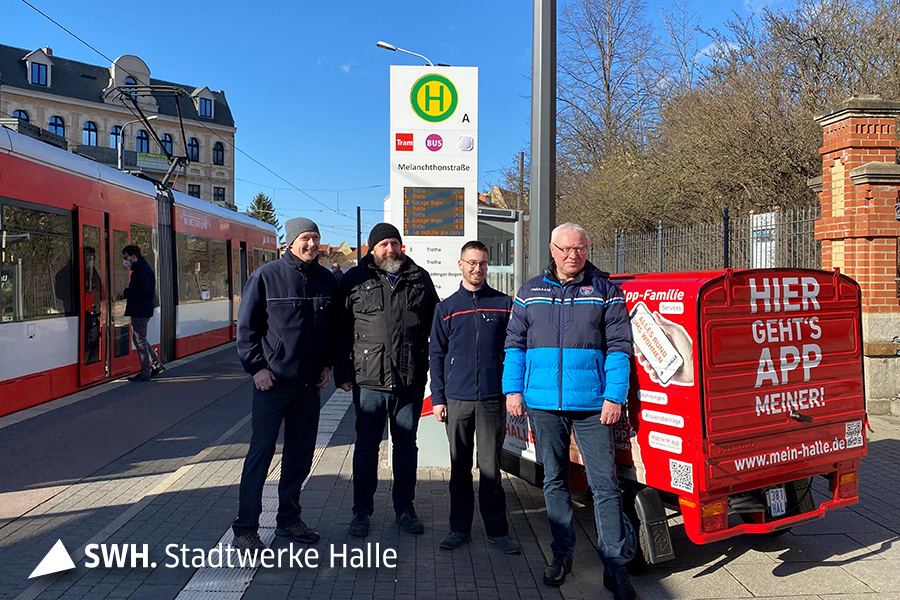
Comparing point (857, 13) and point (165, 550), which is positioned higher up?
point (857, 13)

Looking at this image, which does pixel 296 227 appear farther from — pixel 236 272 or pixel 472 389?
pixel 236 272

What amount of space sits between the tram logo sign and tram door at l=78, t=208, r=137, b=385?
5746 millimetres

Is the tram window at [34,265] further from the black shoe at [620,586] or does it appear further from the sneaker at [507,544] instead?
the black shoe at [620,586]

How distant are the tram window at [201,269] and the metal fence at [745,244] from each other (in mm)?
8913

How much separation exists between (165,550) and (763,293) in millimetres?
3716

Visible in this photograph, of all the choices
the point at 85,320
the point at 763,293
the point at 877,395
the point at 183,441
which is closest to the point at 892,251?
the point at 877,395

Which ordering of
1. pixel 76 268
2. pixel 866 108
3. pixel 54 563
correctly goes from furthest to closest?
1. pixel 76 268
2. pixel 866 108
3. pixel 54 563

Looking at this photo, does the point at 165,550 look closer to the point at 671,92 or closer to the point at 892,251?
the point at 892,251

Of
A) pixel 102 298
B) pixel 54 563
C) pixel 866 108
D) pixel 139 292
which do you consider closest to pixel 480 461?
pixel 54 563

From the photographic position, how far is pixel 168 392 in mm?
10062

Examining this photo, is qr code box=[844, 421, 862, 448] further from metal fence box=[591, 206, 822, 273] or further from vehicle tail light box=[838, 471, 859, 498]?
metal fence box=[591, 206, 822, 273]

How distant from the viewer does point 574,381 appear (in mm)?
3848

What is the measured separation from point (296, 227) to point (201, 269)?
1155 cm

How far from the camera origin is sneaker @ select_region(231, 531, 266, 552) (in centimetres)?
424
